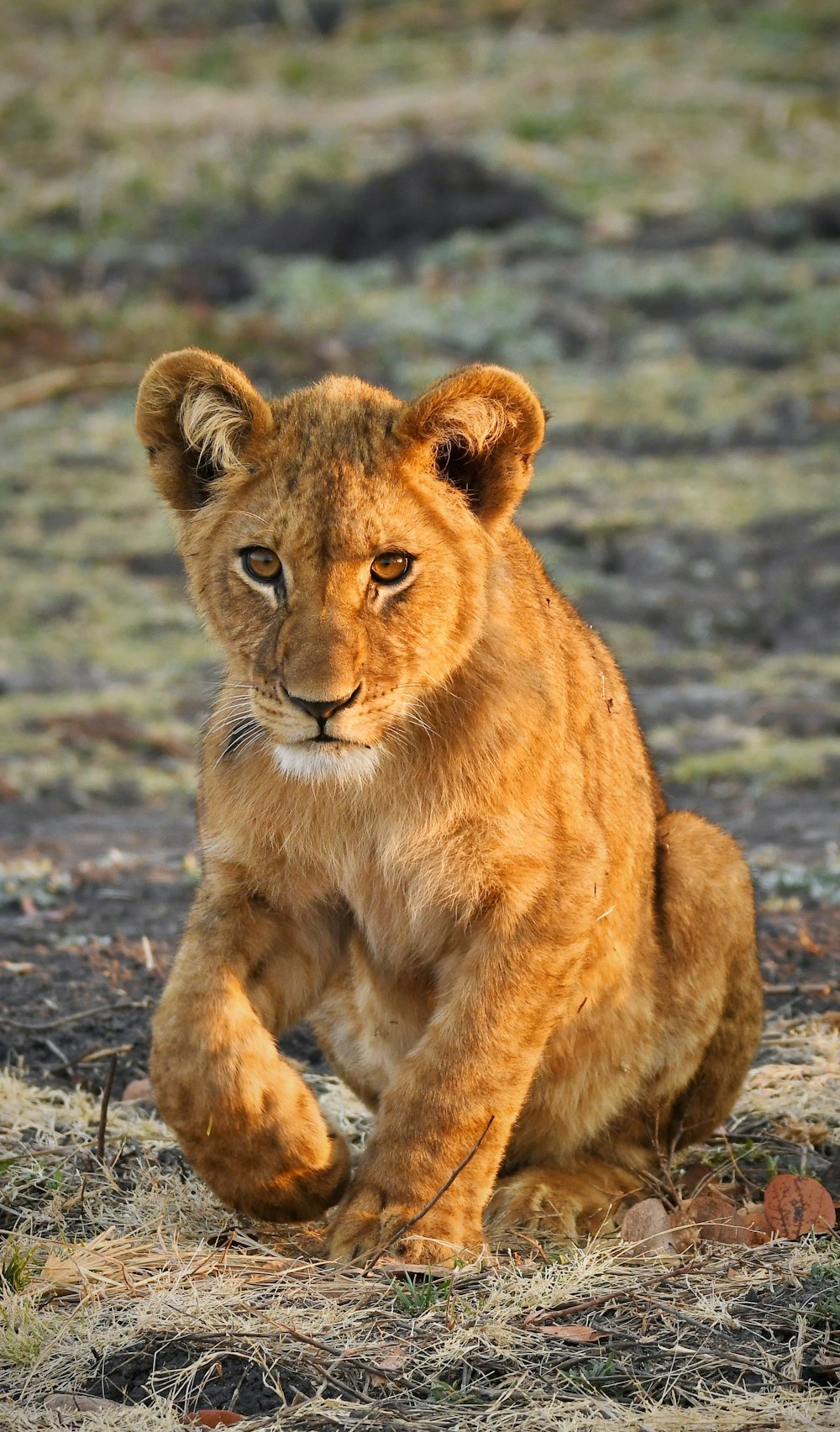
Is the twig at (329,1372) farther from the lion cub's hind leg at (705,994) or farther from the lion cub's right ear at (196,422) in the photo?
the lion cub's right ear at (196,422)

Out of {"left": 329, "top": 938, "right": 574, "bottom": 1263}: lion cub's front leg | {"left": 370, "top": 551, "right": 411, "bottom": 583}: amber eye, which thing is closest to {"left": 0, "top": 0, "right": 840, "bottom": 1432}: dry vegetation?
{"left": 329, "top": 938, "right": 574, "bottom": 1263}: lion cub's front leg

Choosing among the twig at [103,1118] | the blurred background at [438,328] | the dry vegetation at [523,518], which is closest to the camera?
the dry vegetation at [523,518]

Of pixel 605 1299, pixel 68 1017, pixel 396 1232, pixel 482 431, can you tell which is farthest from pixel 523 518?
pixel 605 1299

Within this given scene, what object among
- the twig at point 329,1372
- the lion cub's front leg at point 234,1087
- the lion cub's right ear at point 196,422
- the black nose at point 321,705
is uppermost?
the lion cub's right ear at point 196,422

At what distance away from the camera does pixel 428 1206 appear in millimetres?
4039

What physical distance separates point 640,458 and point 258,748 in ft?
31.2

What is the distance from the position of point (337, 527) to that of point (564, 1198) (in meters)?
1.84

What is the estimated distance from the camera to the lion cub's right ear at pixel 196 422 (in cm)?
421

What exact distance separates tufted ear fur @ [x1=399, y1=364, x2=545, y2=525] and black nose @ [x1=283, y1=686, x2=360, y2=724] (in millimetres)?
695

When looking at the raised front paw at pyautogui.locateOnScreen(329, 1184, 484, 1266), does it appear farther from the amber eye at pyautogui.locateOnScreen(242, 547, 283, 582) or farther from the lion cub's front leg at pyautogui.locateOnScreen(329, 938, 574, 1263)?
the amber eye at pyautogui.locateOnScreen(242, 547, 283, 582)

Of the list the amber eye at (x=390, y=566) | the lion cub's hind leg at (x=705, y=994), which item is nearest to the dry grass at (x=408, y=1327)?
the lion cub's hind leg at (x=705, y=994)

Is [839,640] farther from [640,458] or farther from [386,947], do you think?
[386,947]

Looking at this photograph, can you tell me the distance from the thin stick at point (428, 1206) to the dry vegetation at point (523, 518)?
6 cm

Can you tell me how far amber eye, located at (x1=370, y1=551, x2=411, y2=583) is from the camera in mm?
4020
